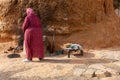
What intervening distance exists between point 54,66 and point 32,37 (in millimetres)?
1361

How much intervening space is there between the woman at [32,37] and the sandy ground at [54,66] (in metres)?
0.24

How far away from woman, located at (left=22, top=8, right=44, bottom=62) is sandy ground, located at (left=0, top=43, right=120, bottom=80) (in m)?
0.24

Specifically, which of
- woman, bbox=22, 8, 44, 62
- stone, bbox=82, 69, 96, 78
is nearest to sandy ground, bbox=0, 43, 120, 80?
stone, bbox=82, 69, 96, 78

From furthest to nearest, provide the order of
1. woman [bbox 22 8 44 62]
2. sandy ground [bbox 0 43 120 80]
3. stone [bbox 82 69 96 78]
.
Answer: woman [bbox 22 8 44 62] → sandy ground [bbox 0 43 120 80] → stone [bbox 82 69 96 78]

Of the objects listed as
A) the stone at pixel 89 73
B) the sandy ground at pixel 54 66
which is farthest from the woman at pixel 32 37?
the stone at pixel 89 73

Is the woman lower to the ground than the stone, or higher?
higher

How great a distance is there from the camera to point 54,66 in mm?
8789

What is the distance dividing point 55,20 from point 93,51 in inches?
67.4

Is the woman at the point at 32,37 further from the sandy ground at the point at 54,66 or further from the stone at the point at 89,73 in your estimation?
the stone at the point at 89,73

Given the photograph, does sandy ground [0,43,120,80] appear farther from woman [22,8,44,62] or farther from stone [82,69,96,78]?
woman [22,8,44,62]

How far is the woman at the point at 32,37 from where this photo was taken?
381 inches

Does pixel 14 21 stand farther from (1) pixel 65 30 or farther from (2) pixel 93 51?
(2) pixel 93 51

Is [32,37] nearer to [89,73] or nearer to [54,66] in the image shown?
[54,66]

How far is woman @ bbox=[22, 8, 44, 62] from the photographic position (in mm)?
9672
